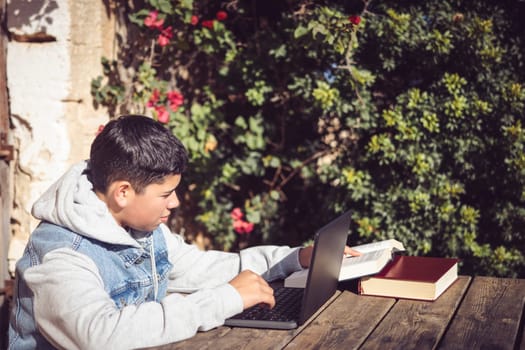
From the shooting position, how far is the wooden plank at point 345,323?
64.2 inches

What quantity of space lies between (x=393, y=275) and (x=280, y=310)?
1.48 feet

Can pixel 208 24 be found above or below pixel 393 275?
above

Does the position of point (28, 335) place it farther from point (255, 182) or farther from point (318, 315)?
point (255, 182)

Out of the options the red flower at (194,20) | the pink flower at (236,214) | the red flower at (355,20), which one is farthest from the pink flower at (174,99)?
the red flower at (355,20)

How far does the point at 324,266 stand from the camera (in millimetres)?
A: 1822

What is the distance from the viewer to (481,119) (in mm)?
3393

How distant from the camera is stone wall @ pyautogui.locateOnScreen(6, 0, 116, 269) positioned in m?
3.04

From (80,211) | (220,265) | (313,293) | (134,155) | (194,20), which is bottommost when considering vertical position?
(220,265)

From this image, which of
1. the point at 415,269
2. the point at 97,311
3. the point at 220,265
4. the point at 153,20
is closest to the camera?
the point at 97,311

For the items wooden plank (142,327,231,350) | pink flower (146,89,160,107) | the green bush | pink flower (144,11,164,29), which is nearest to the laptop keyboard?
wooden plank (142,327,231,350)

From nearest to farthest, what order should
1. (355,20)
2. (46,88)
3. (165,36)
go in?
(46,88), (355,20), (165,36)

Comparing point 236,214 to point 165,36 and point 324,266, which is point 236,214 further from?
point 324,266

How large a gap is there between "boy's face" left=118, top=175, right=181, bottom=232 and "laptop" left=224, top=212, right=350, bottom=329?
0.39 meters

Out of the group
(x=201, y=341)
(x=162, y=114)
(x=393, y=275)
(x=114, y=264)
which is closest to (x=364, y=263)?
(x=393, y=275)
